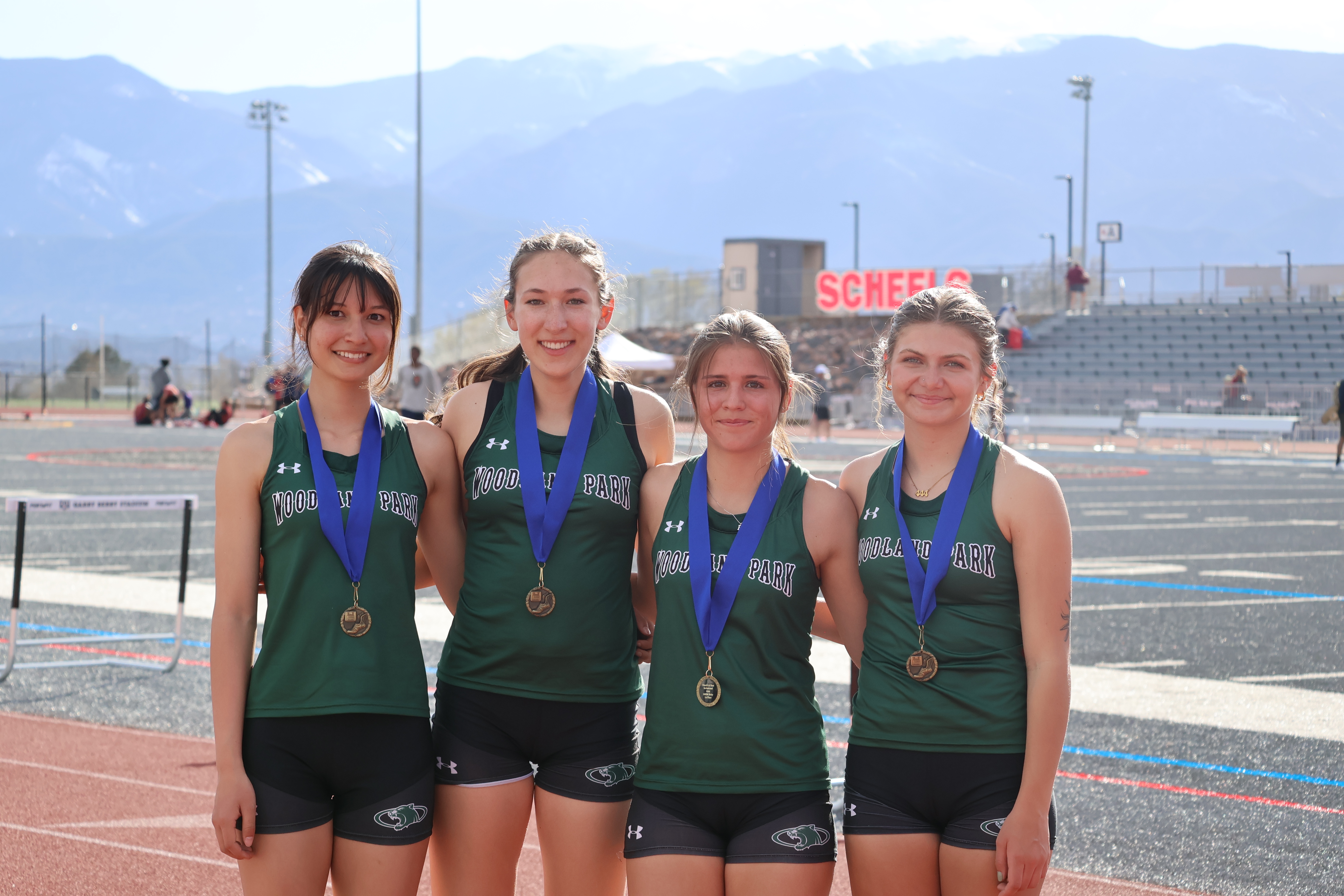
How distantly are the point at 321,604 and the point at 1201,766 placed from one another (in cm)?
445

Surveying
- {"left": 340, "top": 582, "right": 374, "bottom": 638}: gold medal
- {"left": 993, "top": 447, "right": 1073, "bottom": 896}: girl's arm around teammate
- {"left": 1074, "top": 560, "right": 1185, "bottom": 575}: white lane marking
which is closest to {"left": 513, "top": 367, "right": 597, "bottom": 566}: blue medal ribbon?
{"left": 340, "top": 582, "right": 374, "bottom": 638}: gold medal

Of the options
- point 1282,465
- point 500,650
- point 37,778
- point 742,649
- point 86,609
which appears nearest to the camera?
point 742,649

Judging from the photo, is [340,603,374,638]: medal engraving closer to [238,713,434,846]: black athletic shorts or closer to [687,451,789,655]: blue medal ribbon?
[238,713,434,846]: black athletic shorts

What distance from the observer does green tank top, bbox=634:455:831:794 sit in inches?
117

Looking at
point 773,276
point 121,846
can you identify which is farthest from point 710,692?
point 773,276

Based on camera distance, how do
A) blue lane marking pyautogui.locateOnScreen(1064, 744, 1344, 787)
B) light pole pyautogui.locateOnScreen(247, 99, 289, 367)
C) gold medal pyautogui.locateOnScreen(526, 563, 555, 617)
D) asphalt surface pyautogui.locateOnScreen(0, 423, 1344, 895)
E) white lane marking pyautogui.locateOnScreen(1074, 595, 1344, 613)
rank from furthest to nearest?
1. light pole pyautogui.locateOnScreen(247, 99, 289, 367)
2. white lane marking pyautogui.locateOnScreen(1074, 595, 1344, 613)
3. blue lane marking pyautogui.locateOnScreen(1064, 744, 1344, 787)
4. asphalt surface pyautogui.locateOnScreen(0, 423, 1344, 895)
5. gold medal pyautogui.locateOnScreen(526, 563, 555, 617)

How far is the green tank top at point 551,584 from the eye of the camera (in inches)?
127

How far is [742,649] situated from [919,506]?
0.51 m

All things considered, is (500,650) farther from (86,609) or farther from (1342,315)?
(1342,315)

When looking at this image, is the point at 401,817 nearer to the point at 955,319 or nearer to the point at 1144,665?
the point at 955,319

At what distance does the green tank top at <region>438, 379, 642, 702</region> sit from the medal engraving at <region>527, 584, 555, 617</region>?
0.4 inches

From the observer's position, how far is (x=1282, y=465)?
27.4 meters

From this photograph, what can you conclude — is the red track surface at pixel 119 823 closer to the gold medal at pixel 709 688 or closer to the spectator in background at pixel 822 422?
the gold medal at pixel 709 688

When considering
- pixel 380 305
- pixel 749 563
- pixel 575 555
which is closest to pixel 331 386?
pixel 380 305
